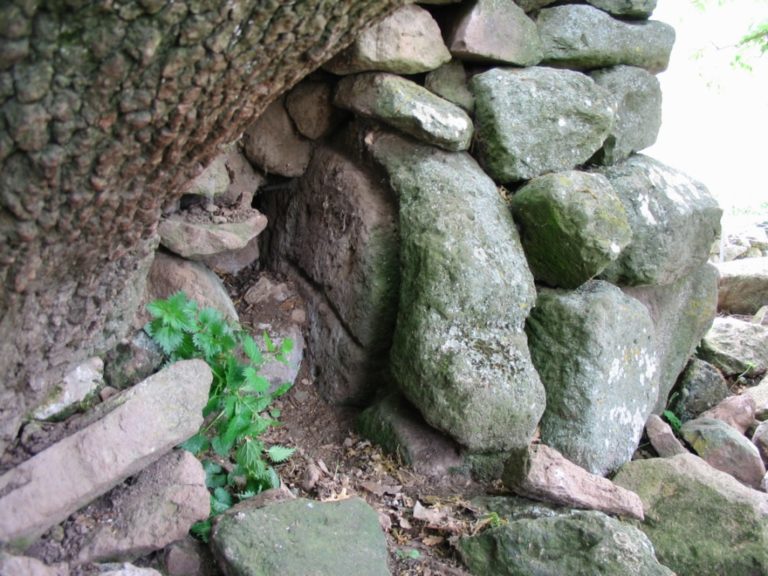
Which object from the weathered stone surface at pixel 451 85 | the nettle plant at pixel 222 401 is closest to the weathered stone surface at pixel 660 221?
the weathered stone surface at pixel 451 85

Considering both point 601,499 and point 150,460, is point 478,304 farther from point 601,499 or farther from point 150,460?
point 150,460

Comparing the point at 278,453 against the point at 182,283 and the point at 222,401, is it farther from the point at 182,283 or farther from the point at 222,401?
the point at 182,283

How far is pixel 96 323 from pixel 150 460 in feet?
1.59

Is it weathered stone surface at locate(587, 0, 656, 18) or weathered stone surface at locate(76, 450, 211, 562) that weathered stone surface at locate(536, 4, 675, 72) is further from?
weathered stone surface at locate(76, 450, 211, 562)

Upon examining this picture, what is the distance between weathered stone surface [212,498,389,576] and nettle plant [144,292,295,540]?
0.22 m

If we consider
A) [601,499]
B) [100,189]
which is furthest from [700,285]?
[100,189]

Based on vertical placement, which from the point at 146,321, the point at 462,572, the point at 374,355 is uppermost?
the point at 146,321

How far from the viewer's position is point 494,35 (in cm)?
336

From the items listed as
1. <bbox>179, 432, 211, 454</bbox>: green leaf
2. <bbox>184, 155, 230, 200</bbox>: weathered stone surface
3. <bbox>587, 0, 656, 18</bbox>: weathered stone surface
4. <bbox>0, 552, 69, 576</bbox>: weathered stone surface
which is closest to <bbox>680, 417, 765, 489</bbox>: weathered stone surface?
<bbox>587, 0, 656, 18</bbox>: weathered stone surface

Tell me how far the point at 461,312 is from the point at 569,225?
25.9 inches

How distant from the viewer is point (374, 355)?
128 inches

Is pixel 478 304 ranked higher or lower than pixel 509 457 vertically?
higher

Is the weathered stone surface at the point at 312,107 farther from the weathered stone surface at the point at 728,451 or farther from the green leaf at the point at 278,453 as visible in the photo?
the weathered stone surface at the point at 728,451

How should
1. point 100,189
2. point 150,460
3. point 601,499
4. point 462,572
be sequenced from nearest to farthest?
point 100,189 < point 150,460 < point 462,572 < point 601,499
